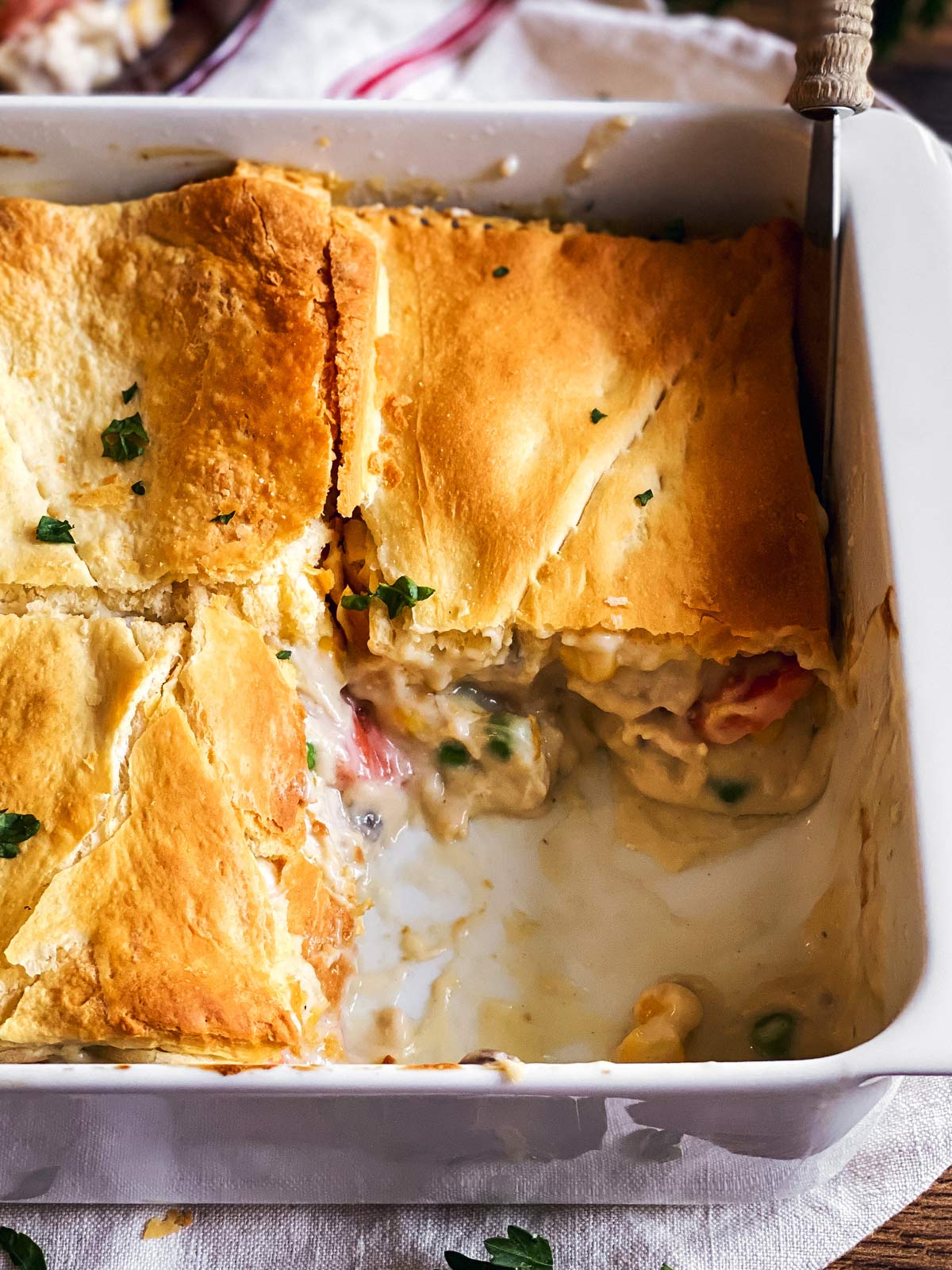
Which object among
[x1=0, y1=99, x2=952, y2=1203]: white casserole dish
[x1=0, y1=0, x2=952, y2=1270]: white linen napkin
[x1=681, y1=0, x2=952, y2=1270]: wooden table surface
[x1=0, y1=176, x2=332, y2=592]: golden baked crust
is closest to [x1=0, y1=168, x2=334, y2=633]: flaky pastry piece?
[x1=0, y1=176, x2=332, y2=592]: golden baked crust

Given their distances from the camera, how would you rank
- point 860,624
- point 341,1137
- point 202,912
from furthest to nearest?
point 860,624 < point 202,912 < point 341,1137

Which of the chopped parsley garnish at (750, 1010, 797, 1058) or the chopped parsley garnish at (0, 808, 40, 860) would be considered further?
the chopped parsley garnish at (750, 1010, 797, 1058)

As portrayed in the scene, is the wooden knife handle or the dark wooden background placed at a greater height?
the dark wooden background

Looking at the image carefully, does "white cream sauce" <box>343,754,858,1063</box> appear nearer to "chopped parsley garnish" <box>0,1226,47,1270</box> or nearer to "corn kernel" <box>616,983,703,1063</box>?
"corn kernel" <box>616,983,703,1063</box>

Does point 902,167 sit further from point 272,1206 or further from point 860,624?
point 272,1206

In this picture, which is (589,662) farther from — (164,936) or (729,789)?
(164,936)

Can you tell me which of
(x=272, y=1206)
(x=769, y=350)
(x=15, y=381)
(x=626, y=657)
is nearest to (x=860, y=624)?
(x=626, y=657)

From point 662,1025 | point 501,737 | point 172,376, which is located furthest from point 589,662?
point 172,376
